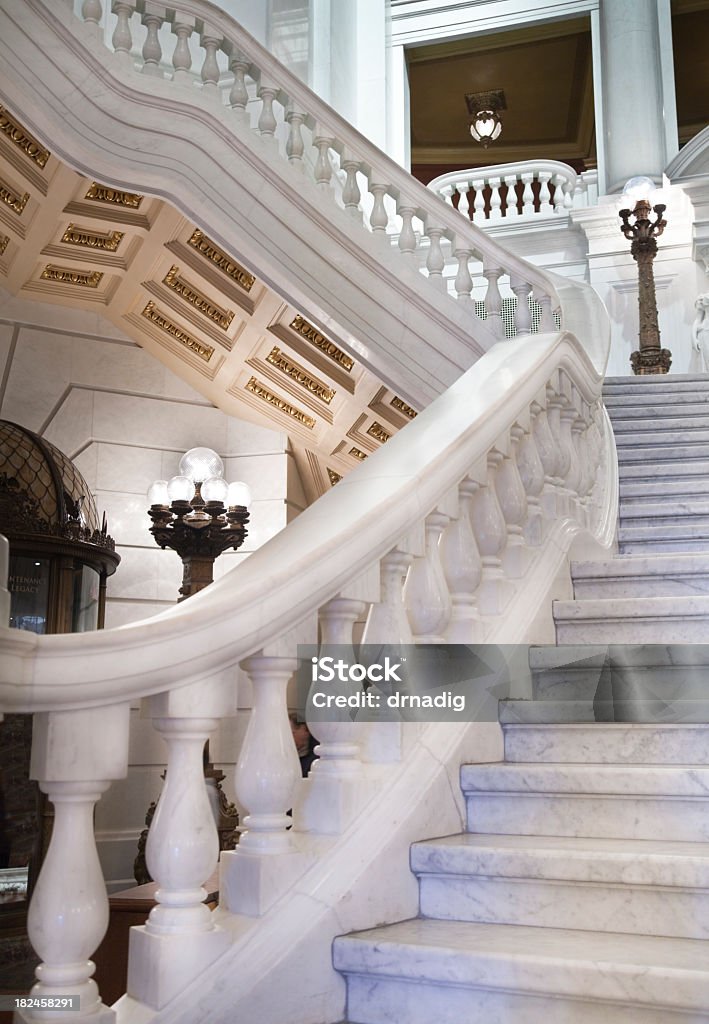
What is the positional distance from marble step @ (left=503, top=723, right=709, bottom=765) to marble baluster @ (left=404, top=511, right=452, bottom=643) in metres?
0.37

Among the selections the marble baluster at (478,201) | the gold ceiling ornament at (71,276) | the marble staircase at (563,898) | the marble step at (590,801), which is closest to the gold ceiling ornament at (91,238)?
the gold ceiling ornament at (71,276)

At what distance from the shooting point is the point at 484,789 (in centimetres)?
205

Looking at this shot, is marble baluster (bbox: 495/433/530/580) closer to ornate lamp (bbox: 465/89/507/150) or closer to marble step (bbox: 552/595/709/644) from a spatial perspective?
marble step (bbox: 552/595/709/644)

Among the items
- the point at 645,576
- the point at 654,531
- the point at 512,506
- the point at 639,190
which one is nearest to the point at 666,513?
the point at 654,531

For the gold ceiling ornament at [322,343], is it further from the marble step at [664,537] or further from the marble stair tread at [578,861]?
the marble stair tread at [578,861]

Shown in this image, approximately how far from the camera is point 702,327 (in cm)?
872

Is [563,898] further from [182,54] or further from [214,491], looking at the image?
[182,54]

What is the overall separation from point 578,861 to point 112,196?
15.3 ft

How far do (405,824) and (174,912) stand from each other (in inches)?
21.7

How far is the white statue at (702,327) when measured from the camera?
862 cm

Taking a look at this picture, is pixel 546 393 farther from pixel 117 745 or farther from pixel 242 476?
pixel 242 476

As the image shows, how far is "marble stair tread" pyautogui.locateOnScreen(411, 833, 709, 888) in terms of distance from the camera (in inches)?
65.8

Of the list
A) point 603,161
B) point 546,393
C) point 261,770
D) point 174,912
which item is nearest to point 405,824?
point 261,770

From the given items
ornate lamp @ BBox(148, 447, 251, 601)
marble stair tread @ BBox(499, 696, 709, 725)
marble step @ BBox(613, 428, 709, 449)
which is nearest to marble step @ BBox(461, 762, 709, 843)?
marble stair tread @ BBox(499, 696, 709, 725)
